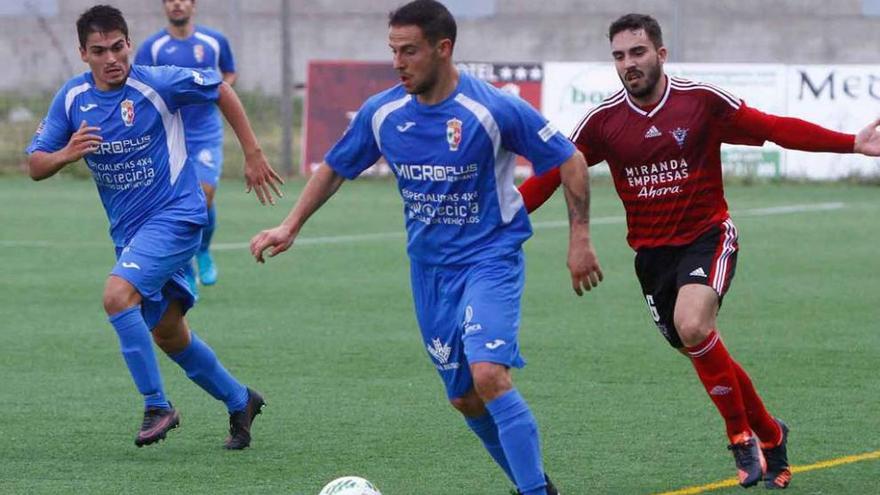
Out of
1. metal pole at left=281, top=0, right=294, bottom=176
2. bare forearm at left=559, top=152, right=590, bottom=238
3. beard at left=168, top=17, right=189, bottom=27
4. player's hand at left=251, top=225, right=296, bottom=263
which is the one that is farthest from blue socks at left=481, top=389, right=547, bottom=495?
metal pole at left=281, top=0, right=294, bottom=176

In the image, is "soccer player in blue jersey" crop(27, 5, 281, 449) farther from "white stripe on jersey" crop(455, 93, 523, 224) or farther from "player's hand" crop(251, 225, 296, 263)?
"white stripe on jersey" crop(455, 93, 523, 224)

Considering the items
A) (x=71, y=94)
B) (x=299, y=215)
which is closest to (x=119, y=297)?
(x=71, y=94)

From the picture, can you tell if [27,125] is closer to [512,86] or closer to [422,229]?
[512,86]

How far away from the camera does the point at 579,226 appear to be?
6133 mm

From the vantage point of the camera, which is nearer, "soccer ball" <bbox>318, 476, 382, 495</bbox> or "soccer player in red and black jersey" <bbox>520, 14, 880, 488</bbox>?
"soccer ball" <bbox>318, 476, 382, 495</bbox>

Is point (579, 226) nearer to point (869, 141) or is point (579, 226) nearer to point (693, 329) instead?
point (693, 329)

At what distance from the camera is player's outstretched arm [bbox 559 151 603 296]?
19.9 feet

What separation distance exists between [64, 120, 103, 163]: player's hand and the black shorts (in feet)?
7.85

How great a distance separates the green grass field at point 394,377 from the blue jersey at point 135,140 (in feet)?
3.40

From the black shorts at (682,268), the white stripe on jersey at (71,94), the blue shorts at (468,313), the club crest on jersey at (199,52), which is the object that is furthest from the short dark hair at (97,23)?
the club crest on jersey at (199,52)

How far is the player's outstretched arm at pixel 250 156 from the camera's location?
7.73 metres

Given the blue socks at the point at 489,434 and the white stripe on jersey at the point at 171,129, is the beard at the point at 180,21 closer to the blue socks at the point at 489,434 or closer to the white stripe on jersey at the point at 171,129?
the white stripe on jersey at the point at 171,129

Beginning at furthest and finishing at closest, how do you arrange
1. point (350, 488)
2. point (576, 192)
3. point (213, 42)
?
point (213, 42) → point (576, 192) → point (350, 488)

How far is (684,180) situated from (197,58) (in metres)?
7.64
